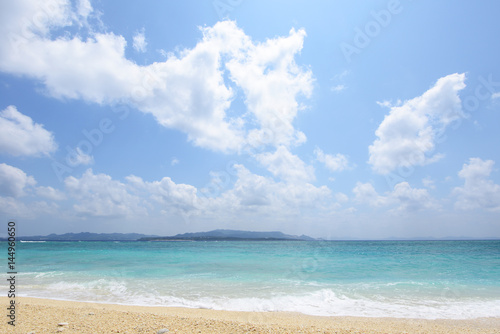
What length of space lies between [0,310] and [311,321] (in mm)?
10216

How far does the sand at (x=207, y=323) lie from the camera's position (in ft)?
21.4

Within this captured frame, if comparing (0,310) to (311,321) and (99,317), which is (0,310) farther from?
(311,321)

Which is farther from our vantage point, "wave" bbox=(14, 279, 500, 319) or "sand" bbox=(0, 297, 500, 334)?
"wave" bbox=(14, 279, 500, 319)

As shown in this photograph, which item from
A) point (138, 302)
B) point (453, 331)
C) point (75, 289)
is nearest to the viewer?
point (453, 331)

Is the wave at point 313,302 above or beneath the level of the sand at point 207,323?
beneath

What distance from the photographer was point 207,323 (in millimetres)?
6895

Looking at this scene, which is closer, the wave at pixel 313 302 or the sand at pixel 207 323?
the sand at pixel 207 323

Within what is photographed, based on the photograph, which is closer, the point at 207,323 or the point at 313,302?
the point at 207,323

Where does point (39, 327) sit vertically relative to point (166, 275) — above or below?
above

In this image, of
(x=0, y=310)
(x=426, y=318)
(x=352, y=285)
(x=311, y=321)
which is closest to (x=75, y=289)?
(x=0, y=310)

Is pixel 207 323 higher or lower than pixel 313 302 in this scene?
higher

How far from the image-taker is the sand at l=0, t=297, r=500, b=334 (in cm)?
651

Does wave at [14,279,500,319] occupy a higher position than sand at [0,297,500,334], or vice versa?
sand at [0,297,500,334]

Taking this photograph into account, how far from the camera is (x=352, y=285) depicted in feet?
46.3
